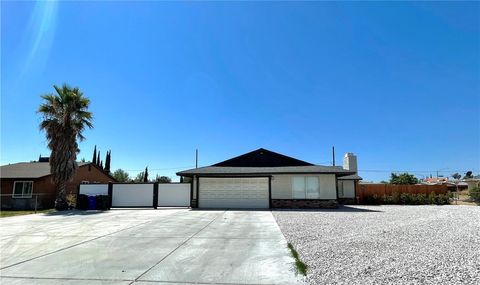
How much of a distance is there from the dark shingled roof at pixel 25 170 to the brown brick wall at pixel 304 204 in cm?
1726

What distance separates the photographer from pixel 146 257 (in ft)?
22.2

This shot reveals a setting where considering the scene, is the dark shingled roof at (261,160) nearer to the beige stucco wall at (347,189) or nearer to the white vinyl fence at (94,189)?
the beige stucco wall at (347,189)

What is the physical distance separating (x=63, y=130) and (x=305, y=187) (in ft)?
51.4

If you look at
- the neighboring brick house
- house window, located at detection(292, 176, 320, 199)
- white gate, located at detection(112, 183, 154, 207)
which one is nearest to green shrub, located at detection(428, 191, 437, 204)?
house window, located at detection(292, 176, 320, 199)

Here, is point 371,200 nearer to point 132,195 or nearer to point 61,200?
point 132,195

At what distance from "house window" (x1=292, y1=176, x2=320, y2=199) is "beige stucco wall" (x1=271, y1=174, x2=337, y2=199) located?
0.79ft

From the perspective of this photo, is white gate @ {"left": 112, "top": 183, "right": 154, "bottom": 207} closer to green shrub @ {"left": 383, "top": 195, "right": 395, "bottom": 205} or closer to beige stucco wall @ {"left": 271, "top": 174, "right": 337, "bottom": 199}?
beige stucco wall @ {"left": 271, "top": 174, "right": 337, "bottom": 199}

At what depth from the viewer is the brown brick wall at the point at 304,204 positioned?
2036cm

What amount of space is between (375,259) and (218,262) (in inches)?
117

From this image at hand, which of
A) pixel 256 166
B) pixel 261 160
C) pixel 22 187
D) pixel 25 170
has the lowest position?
pixel 22 187

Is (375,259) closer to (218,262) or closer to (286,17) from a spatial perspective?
(218,262)

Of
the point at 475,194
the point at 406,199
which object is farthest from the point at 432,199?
the point at 475,194

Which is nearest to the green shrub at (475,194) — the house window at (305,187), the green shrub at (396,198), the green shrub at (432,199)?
the green shrub at (432,199)

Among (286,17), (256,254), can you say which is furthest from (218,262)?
(286,17)
